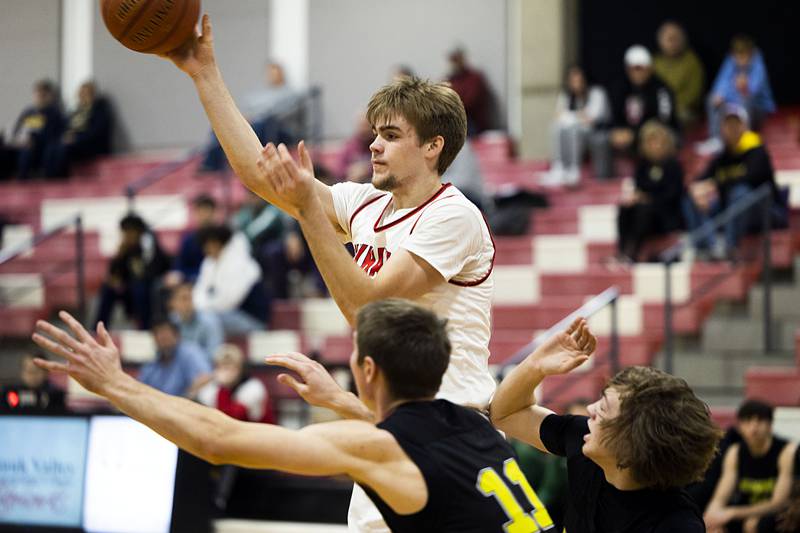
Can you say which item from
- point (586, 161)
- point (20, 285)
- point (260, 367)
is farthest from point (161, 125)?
point (260, 367)

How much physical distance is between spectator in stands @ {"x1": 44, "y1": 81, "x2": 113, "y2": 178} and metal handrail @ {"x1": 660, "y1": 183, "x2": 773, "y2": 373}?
8.15 metres

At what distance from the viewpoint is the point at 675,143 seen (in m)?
11.1

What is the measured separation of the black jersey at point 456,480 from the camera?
2977 millimetres

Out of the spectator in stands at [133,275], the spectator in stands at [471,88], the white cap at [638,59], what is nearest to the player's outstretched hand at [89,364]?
the spectator in stands at [133,275]

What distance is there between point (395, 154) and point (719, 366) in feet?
19.0

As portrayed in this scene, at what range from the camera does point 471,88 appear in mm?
13562

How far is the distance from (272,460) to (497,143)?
10550 millimetres

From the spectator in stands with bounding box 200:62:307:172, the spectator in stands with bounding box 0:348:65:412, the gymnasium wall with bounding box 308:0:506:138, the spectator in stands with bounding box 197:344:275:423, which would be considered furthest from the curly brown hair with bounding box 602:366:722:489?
the gymnasium wall with bounding box 308:0:506:138

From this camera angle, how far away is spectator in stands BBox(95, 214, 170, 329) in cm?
1096

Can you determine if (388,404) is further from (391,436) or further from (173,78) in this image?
(173,78)

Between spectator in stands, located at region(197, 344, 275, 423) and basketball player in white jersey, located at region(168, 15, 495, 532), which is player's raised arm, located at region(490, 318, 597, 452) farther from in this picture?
spectator in stands, located at region(197, 344, 275, 423)

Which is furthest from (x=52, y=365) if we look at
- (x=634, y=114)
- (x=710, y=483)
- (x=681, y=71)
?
(x=681, y=71)

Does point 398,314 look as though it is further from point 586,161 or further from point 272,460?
point 586,161

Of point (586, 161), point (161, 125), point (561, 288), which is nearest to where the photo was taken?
point (561, 288)
